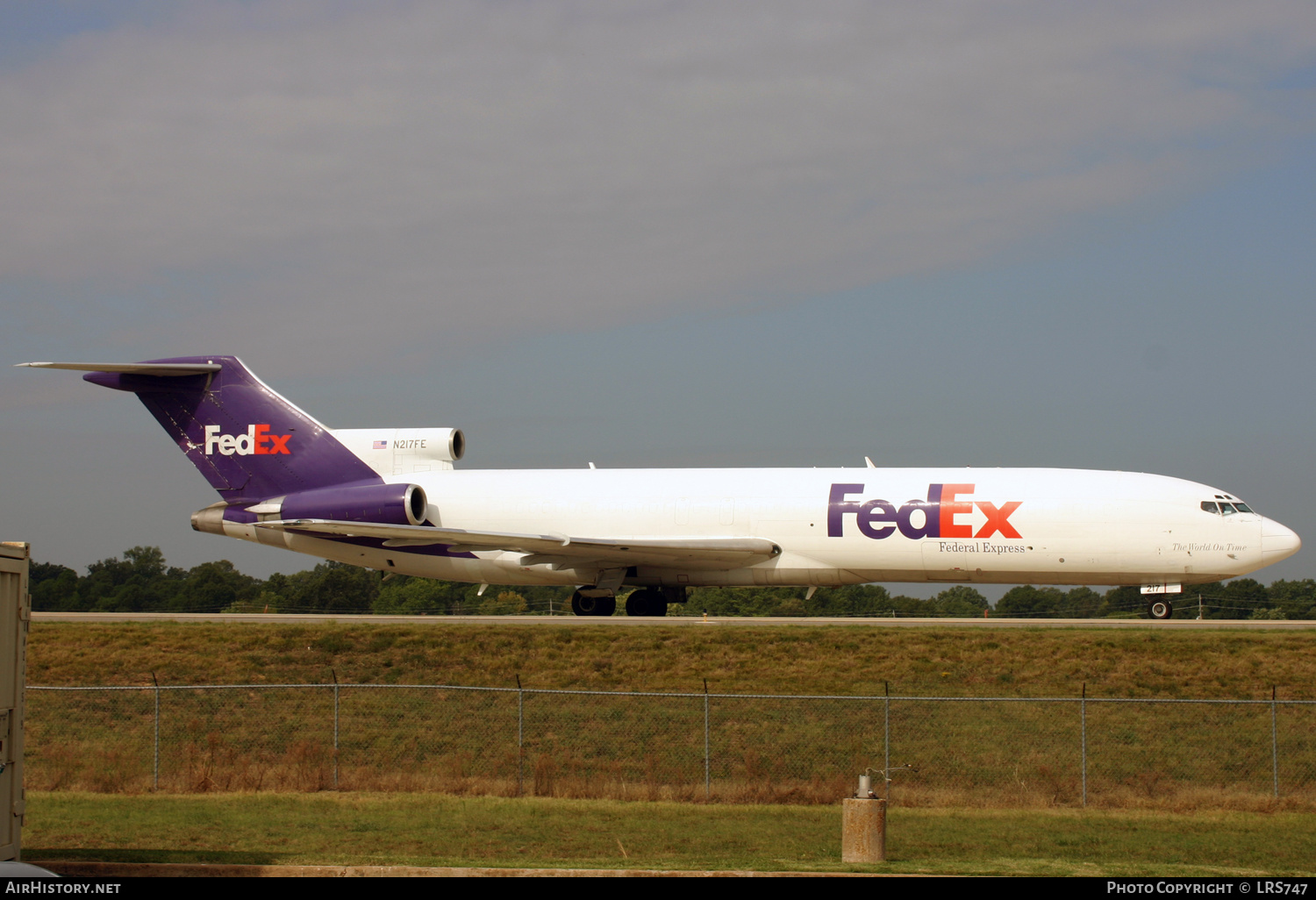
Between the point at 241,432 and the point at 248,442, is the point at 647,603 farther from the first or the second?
the point at 241,432

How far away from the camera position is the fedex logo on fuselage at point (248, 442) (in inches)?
1395

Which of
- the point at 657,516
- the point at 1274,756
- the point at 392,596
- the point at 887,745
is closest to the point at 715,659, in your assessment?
the point at 887,745

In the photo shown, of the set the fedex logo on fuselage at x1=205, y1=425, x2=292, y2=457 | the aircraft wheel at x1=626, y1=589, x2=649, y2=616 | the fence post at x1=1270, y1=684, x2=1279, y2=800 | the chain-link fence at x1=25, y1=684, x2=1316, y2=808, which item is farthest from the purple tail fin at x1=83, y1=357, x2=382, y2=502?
the fence post at x1=1270, y1=684, x2=1279, y2=800

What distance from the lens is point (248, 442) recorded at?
35594mm

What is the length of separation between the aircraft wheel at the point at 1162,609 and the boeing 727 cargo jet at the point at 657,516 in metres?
0.06

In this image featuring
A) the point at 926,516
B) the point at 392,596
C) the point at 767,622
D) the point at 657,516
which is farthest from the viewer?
the point at 392,596

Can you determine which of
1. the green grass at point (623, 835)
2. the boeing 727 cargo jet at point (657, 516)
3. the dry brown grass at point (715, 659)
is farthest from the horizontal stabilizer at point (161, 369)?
the green grass at point (623, 835)

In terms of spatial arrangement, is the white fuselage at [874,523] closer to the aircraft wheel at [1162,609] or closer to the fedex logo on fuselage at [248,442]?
the aircraft wheel at [1162,609]

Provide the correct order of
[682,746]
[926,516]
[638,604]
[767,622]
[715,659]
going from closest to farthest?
[682,746] < [715,659] < [767,622] < [926,516] < [638,604]

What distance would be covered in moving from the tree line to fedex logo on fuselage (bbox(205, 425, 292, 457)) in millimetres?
13145

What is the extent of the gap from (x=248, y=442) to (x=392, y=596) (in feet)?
85.0
